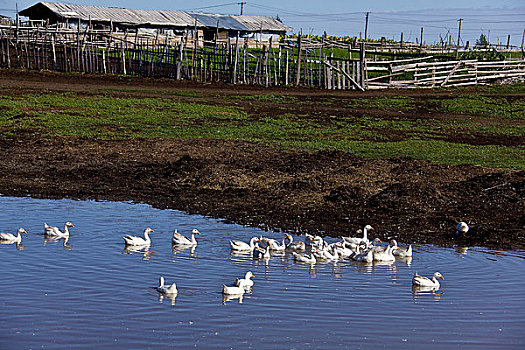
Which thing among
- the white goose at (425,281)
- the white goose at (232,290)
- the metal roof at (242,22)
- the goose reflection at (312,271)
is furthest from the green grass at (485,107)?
the metal roof at (242,22)

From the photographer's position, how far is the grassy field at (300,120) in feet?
79.7

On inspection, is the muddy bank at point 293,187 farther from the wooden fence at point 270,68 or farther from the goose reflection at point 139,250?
the wooden fence at point 270,68

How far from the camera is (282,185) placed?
17562 mm

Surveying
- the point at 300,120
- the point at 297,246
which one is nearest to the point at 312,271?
the point at 297,246

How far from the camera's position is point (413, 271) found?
12109 mm

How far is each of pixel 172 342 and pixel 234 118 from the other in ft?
71.3

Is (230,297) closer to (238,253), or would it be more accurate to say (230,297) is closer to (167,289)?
(167,289)

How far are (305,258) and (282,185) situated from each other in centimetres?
535

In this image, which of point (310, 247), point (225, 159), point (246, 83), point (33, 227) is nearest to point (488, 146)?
point (225, 159)

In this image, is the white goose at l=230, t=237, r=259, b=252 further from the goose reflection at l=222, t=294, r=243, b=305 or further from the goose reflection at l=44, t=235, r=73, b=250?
the goose reflection at l=44, t=235, r=73, b=250

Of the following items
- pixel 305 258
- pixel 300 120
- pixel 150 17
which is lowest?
pixel 305 258

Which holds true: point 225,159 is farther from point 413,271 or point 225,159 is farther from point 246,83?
point 246,83

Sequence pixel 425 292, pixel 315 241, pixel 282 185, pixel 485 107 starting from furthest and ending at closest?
pixel 485 107 → pixel 282 185 → pixel 315 241 → pixel 425 292

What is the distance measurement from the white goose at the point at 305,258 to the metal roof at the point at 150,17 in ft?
170
